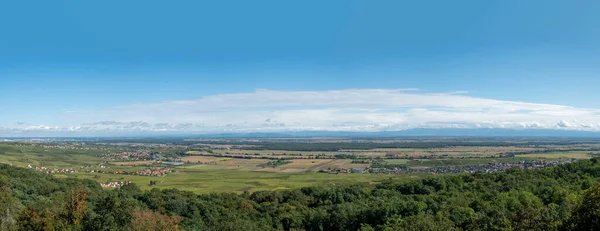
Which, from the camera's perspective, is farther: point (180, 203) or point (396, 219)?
point (180, 203)

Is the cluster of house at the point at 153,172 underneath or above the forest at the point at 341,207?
underneath

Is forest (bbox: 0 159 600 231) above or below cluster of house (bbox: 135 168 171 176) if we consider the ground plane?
above

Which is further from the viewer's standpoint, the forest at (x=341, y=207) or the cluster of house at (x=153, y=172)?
the cluster of house at (x=153, y=172)

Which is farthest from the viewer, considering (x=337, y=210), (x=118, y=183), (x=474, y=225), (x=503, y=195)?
(x=118, y=183)

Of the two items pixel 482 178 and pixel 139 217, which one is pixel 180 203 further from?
pixel 482 178

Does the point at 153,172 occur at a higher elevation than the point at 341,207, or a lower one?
lower

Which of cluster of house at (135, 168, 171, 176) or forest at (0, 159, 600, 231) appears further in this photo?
cluster of house at (135, 168, 171, 176)

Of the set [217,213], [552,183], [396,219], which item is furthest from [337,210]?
[552,183]

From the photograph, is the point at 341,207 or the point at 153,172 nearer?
the point at 341,207
